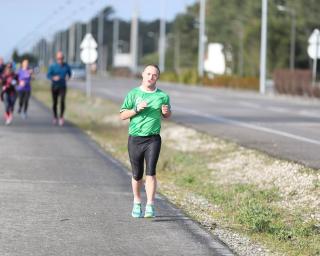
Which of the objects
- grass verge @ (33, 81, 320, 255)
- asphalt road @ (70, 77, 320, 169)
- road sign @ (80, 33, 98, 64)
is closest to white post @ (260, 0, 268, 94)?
road sign @ (80, 33, 98, 64)

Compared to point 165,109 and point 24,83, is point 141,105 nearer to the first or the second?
point 165,109

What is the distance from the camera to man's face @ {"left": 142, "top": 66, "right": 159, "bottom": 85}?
1089cm

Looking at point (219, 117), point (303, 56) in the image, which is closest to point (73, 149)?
point (219, 117)

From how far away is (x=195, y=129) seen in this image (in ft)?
83.8

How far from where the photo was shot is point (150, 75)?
10898 millimetres

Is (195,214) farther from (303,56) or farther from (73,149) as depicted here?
(303,56)

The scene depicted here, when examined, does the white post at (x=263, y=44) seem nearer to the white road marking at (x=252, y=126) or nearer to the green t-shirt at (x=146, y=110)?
the white road marking at (x=252, y=126)

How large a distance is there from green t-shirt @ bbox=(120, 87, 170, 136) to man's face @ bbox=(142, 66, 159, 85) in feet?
0.54

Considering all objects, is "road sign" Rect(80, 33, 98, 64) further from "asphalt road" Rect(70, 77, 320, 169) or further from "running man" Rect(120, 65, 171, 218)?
"running man" Rect(120, 65, 171, 218)

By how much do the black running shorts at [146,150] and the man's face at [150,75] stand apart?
0.64 metres

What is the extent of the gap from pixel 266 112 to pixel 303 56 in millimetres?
56762

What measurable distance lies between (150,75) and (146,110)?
45 centimetres

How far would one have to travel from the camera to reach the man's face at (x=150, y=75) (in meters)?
10.9

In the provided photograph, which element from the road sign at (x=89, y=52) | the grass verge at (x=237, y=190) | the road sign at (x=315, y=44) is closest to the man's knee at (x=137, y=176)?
the grass verge at (x=237, y=190)
